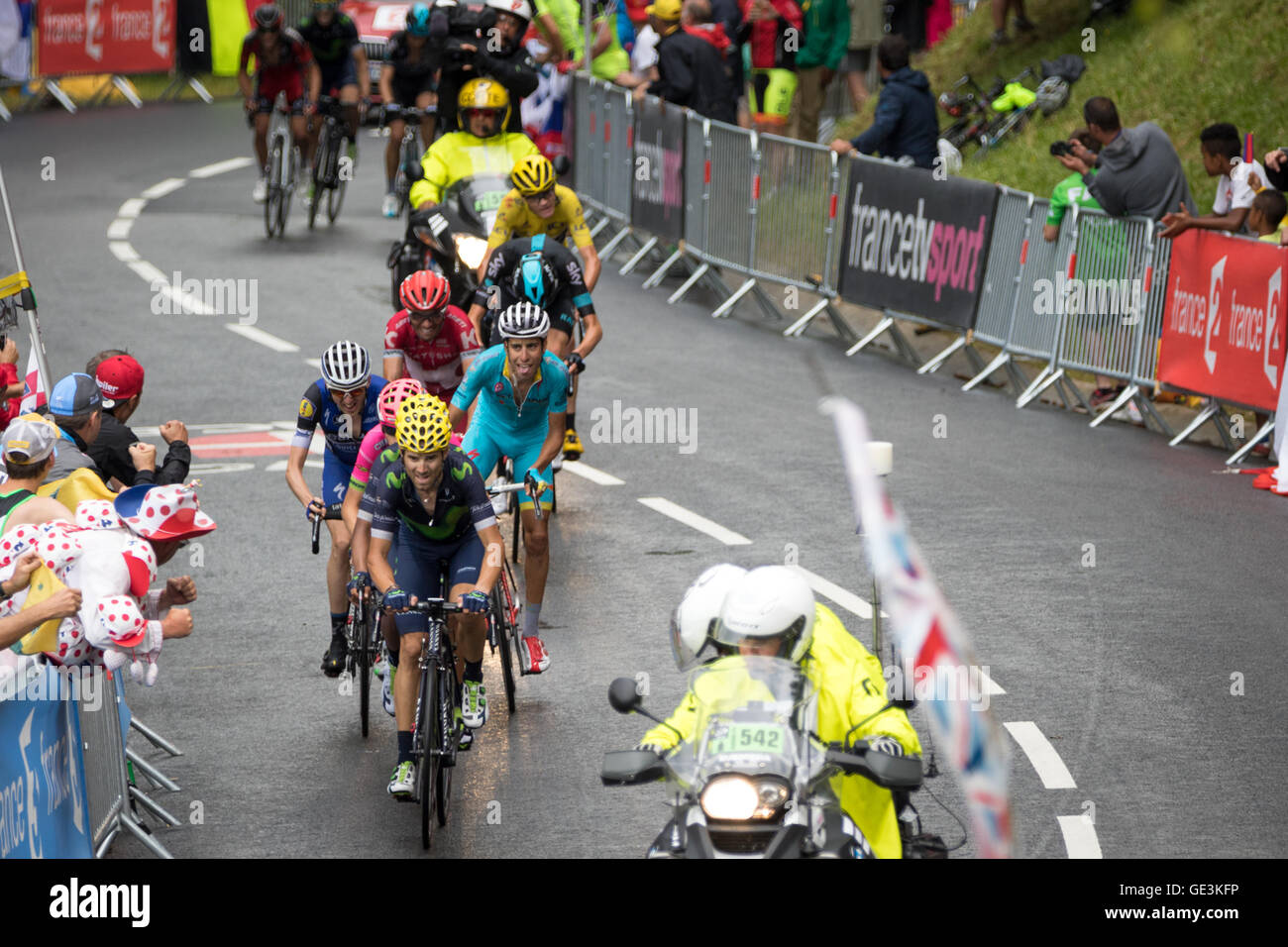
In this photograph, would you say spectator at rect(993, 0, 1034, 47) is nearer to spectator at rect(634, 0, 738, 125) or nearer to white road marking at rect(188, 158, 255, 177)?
spectator at rect(634, 0, 738, 125)

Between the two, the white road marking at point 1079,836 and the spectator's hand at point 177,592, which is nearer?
the spectator's hand at point 177,592

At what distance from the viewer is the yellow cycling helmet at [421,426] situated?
26.9 ft

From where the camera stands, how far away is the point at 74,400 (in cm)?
869

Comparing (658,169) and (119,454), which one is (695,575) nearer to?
(119,454)

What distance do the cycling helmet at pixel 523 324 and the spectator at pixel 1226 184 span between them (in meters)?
6.08

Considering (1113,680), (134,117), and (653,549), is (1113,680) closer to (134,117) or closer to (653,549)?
(653,549)

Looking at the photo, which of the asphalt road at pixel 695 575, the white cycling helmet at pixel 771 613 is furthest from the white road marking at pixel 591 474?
the white cycling helmet at pixel 771 613

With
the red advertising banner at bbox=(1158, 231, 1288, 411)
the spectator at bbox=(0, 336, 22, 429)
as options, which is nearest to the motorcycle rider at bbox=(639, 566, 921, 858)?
the spectator at bbox=(0, 336, 22, 429)

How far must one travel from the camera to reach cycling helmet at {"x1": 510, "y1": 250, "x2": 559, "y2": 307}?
1248 cm

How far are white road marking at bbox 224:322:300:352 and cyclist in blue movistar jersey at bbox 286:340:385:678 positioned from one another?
784cm

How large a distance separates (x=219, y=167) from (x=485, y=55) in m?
8.92

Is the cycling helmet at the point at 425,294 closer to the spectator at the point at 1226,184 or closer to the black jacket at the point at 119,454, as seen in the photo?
the black jacket at the point at 119,454

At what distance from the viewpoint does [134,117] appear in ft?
101
